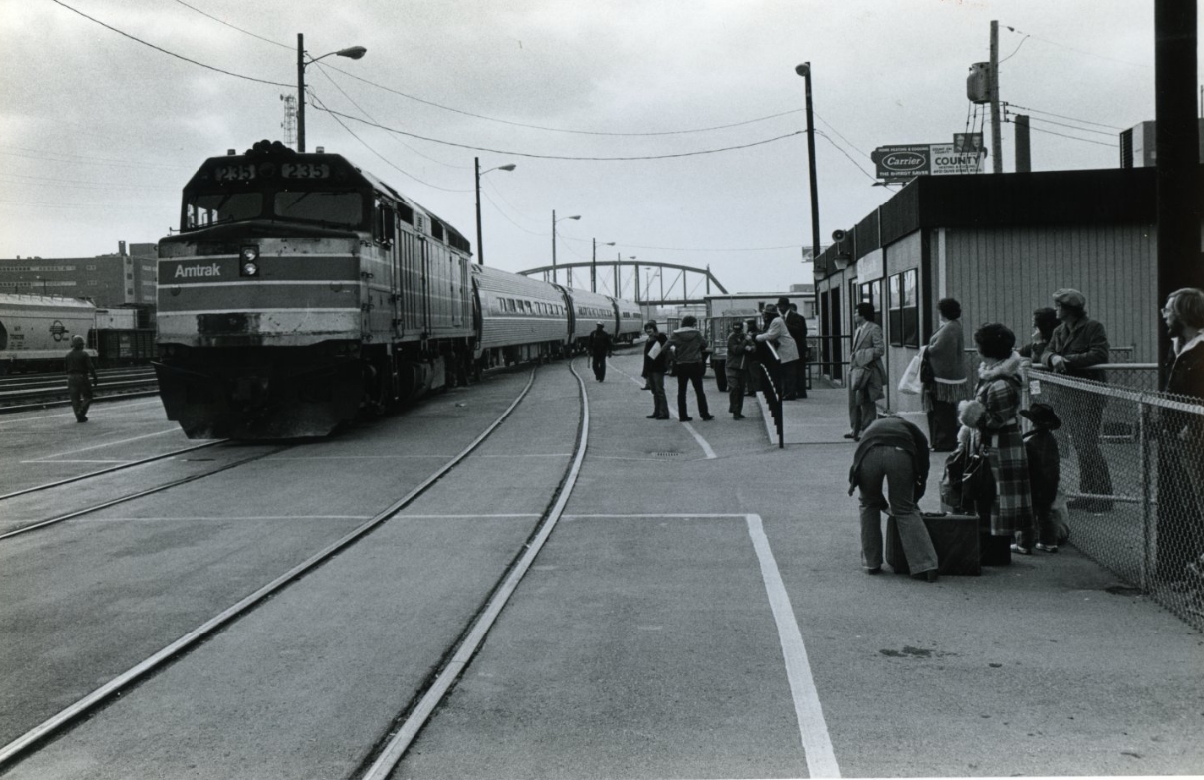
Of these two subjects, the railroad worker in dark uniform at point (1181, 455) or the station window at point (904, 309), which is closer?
the railroad worker in dark uniform at point (1181, 455)

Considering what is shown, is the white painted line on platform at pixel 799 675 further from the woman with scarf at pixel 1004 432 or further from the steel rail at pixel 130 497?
the steel rail at pixel 130 497

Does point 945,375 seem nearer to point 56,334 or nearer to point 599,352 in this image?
point 599,352

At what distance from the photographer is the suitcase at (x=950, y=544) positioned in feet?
25.6

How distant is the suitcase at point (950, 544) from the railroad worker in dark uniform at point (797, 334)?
12535mm

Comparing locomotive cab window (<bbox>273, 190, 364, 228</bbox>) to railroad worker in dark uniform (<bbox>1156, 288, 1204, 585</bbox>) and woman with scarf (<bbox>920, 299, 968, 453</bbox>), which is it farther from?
railroad worker in dark uniform (<bbox>1156, 288, 1204, 585</bbox>)

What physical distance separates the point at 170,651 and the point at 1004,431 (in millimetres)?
5591

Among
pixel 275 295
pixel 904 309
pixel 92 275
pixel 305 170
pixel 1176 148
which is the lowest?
pixel 904 309

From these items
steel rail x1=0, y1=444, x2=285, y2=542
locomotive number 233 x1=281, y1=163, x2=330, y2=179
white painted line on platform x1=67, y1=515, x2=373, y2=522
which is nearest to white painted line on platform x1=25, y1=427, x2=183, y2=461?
steel rail x1=0, y1=444, x2=285, y2=542

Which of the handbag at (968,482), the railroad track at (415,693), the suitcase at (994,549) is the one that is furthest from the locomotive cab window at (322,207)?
the suitcase at (994,549)

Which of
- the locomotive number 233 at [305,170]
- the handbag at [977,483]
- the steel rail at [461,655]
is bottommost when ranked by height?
the steel rail at [461,655]

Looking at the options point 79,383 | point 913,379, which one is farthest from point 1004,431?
point 79,383

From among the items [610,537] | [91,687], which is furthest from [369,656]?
[610,537]

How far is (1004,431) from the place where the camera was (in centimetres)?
821

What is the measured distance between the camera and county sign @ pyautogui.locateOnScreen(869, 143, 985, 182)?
113 ft
